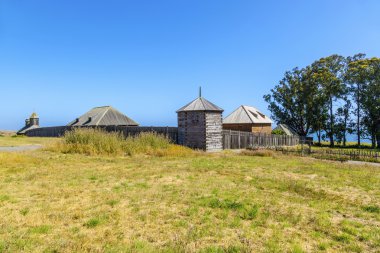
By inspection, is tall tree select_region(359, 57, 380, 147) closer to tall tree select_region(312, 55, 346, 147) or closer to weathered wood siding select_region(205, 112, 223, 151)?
tall tree select_region(312, 55, 346, 147)

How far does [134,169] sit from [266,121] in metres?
29.3

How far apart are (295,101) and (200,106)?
26.1m

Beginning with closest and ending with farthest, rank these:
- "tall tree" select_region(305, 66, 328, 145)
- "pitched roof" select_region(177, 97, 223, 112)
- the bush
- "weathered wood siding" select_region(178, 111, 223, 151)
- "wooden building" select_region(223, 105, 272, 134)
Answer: the bush → "weathered wood siding" select_region(178, 111, 223, 151) → "pitched roof" select_region(177, 97, 223, 112) → "wooden building" select_region(223, 105, 272, 134) → "tall tree" select_region(305, 66, 328, 145)

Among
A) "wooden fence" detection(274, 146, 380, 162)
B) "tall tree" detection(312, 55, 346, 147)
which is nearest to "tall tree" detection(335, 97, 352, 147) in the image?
"tall tree" detection(312, 55, 346, 147)

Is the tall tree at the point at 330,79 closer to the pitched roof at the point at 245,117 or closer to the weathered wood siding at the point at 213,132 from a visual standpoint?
the pitched roof at the point at 245,117

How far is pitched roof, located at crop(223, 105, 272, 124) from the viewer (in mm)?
35125

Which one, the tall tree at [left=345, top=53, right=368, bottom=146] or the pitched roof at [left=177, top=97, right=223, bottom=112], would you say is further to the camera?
the tall tree at [left=345, top=53, right=368, bottom=146]

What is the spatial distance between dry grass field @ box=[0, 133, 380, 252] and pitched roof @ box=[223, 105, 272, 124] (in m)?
24.7

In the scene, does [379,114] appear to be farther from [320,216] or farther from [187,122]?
[320,216]

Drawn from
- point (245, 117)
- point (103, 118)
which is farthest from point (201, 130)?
point (103, 118)

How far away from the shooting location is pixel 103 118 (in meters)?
34.5

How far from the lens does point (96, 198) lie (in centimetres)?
693

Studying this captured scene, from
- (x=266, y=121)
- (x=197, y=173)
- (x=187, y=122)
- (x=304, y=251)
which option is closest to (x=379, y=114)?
(x=266, y=121)

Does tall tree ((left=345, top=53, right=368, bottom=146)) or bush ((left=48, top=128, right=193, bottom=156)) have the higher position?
tall tree ((left=345, top=53, right=368, bottom=146))
